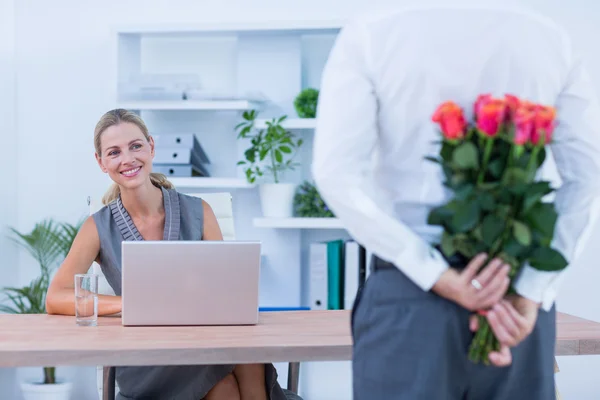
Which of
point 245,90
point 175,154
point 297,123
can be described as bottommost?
point 175,154

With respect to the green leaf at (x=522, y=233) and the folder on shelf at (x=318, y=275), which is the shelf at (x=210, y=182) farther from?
the green leaf at (x=522, y=233)

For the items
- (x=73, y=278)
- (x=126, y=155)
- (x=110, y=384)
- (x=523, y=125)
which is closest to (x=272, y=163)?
(x=126, y=155)

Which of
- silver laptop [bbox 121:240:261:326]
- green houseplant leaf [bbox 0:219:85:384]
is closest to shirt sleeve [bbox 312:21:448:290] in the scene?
silver laptop [bbox 121:240:261:326]

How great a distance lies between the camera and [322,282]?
12.2 ft

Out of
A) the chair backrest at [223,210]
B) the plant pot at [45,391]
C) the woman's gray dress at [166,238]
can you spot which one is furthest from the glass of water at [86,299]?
the plant pot at [45,391]

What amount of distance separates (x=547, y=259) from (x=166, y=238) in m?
1.63

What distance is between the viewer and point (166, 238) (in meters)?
2.70

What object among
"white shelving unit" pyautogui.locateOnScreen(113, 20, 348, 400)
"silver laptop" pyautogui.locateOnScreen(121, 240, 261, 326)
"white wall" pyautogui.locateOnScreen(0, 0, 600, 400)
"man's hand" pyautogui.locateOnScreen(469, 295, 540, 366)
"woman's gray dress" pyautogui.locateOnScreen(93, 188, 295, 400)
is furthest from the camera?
"white wall" pyautogui.locateOnScreen(0, 0, 600, 400)

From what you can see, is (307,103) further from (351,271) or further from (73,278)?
(73,278)

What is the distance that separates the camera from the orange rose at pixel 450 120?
4.05ft

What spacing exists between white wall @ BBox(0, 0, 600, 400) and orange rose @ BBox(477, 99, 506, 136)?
9.41 ft

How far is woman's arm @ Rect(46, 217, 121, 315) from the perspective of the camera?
94.0 inches

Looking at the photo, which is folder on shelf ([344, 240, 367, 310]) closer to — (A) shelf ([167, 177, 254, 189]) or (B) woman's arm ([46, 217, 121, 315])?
(A) shelf ([167, 177, 254, 189])

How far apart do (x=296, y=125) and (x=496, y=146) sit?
2.55m
